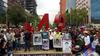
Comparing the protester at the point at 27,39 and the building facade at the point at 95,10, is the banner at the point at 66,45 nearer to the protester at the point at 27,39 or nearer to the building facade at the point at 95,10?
the protester at the point at 27,39

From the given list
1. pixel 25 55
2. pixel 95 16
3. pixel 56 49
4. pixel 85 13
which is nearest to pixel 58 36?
pixel 56 49

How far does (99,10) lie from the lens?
162 m

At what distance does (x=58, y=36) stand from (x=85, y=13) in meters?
113

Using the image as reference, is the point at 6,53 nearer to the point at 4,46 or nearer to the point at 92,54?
the point at 4,46

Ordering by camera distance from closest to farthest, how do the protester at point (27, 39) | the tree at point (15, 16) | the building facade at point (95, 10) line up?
the protester at point (27, 39) < the tree at point (15, 16) < the building facade at point (95, 10)

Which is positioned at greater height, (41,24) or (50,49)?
(41,24)

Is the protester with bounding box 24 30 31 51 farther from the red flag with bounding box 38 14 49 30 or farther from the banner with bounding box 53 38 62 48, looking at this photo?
the banner with bounding box 53 38 62 48

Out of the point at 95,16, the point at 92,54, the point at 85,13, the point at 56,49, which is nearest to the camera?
the point at 92,54

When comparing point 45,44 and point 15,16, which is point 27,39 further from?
point 15,16

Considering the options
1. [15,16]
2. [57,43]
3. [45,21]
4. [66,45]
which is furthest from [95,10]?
[66,45]

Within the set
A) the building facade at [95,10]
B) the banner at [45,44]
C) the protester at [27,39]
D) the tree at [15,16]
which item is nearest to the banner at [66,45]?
the banner at [45,44]

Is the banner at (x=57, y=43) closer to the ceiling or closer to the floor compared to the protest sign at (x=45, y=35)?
closer to the floor

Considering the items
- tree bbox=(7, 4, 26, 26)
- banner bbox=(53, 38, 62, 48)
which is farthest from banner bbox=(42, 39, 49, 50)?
tree bbox=(7, 4, 26, 26)

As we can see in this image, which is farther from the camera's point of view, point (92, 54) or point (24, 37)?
point (24, 37)
